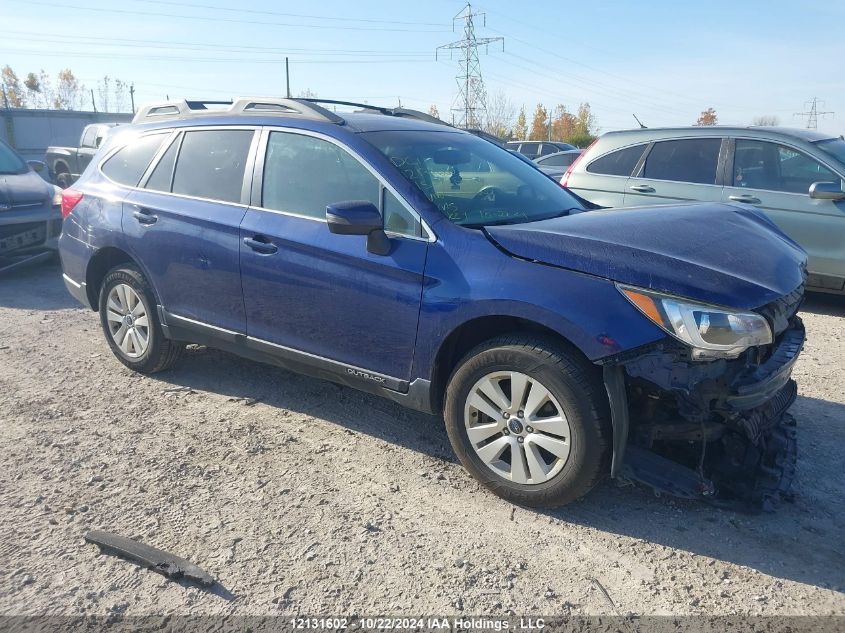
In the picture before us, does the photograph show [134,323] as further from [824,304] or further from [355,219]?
[824,304]

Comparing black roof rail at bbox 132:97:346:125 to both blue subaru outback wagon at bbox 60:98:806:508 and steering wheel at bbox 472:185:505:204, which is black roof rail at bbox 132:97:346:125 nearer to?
blue subaru outback wagon at bbox 60:98:806:508

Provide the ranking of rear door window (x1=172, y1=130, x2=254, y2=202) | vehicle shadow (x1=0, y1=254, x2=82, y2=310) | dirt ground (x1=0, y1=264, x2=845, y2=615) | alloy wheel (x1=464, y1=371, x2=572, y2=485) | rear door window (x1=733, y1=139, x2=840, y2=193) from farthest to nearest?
vehicle shadow (x1=0, y1=254, x2=82, y2=310) → rear door window (x1=733, y1=139, x2=840, y2=193) → rear door window (x1=172, y1=130, x2=254, y2=202) → alloy wheel (x1=464, y1=371, x2=572, y2=485) → dirt ground (x1=0, y1=264, x2=845, y2=615)

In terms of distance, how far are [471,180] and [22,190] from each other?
6.73m

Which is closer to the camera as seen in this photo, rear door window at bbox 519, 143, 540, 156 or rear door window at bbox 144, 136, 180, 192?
rear door window at bbox 144, 136, 180, 192

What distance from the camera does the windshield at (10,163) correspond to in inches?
347

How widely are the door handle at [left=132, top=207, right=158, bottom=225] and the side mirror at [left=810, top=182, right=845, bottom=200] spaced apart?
18.6ft

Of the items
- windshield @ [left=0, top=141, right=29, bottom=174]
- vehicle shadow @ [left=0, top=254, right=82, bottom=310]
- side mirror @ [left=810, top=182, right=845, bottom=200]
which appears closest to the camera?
side mirror @ [left=810, top=182, right=845, bottom=200]

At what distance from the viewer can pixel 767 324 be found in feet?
9.66

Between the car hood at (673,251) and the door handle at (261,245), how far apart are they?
131 centimetres

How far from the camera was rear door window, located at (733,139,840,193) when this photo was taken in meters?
6.55

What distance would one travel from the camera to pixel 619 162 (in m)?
7.50

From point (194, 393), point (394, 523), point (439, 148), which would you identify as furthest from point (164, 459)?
point (439, 148)

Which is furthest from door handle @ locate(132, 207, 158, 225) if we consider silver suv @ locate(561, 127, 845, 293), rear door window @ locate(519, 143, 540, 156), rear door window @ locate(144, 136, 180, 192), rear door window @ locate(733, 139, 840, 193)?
rear door window @ locate(519, 143, 540, 156)

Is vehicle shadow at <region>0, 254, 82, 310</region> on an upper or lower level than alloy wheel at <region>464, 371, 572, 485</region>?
lower
